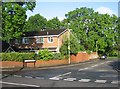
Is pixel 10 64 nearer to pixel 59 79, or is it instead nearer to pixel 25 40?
pixel 59 79

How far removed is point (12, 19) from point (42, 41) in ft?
61.0

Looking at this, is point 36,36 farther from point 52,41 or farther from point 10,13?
point 10,13

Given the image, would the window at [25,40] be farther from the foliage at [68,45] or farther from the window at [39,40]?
the foliage at [68,45]

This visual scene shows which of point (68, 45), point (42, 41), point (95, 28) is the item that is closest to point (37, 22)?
point (95, 28)

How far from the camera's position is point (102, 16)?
95.4m

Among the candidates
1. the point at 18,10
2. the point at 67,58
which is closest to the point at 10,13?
the point at 18,10

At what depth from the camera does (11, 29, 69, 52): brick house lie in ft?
212

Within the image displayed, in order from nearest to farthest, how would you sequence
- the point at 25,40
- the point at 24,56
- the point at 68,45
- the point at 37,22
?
the point at 24,56
the point at 68,45
the point at 25,40
the point at 37,22

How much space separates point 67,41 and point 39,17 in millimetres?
74130

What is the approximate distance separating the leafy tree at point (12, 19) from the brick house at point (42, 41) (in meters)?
15.7

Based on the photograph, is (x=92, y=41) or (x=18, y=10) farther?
(x=92, y=41)

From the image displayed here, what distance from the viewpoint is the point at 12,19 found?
4859 cm

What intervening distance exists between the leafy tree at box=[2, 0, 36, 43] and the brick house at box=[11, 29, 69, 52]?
15.7m

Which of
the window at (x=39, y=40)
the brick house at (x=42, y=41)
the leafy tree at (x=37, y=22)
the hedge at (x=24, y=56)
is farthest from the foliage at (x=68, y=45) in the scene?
the leafy tree at (x=37, y=22)
